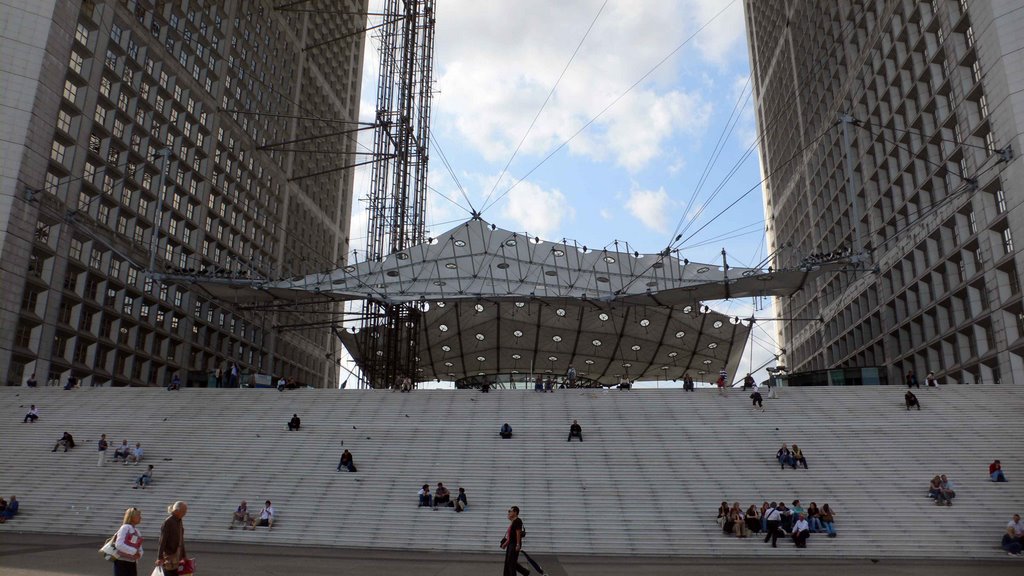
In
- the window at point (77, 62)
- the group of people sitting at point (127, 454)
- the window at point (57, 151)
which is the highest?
the window at point (77, 62)

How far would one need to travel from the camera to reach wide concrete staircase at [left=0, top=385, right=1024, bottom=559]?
24406 mm

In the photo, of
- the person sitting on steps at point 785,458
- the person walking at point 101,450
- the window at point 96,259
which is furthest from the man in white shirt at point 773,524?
the window at point 96,259

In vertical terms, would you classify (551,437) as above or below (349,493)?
above

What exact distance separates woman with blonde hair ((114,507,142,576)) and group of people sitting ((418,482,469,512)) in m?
15.9

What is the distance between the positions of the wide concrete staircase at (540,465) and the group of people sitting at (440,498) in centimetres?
45

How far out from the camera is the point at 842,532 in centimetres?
2380

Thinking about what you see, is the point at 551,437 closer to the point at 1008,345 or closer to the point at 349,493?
the point at 349,493

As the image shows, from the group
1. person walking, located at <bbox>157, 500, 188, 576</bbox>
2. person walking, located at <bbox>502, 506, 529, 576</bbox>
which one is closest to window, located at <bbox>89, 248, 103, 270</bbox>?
person walking, located at <bbox>502, 506, 529, 576</bbox>

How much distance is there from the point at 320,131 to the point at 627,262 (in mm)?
54068

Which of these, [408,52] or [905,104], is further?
[408,52]

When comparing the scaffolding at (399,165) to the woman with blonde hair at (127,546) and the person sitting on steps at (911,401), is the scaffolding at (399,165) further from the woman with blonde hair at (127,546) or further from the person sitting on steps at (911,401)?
the woman with blonde hair at (127,546)

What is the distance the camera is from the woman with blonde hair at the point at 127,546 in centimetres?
1080

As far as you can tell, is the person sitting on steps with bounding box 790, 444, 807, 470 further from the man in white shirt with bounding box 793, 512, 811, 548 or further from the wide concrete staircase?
the man in white shirt with bounding box 793, 512, 811, 548

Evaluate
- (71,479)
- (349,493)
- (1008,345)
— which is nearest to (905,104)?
(1008,345)
